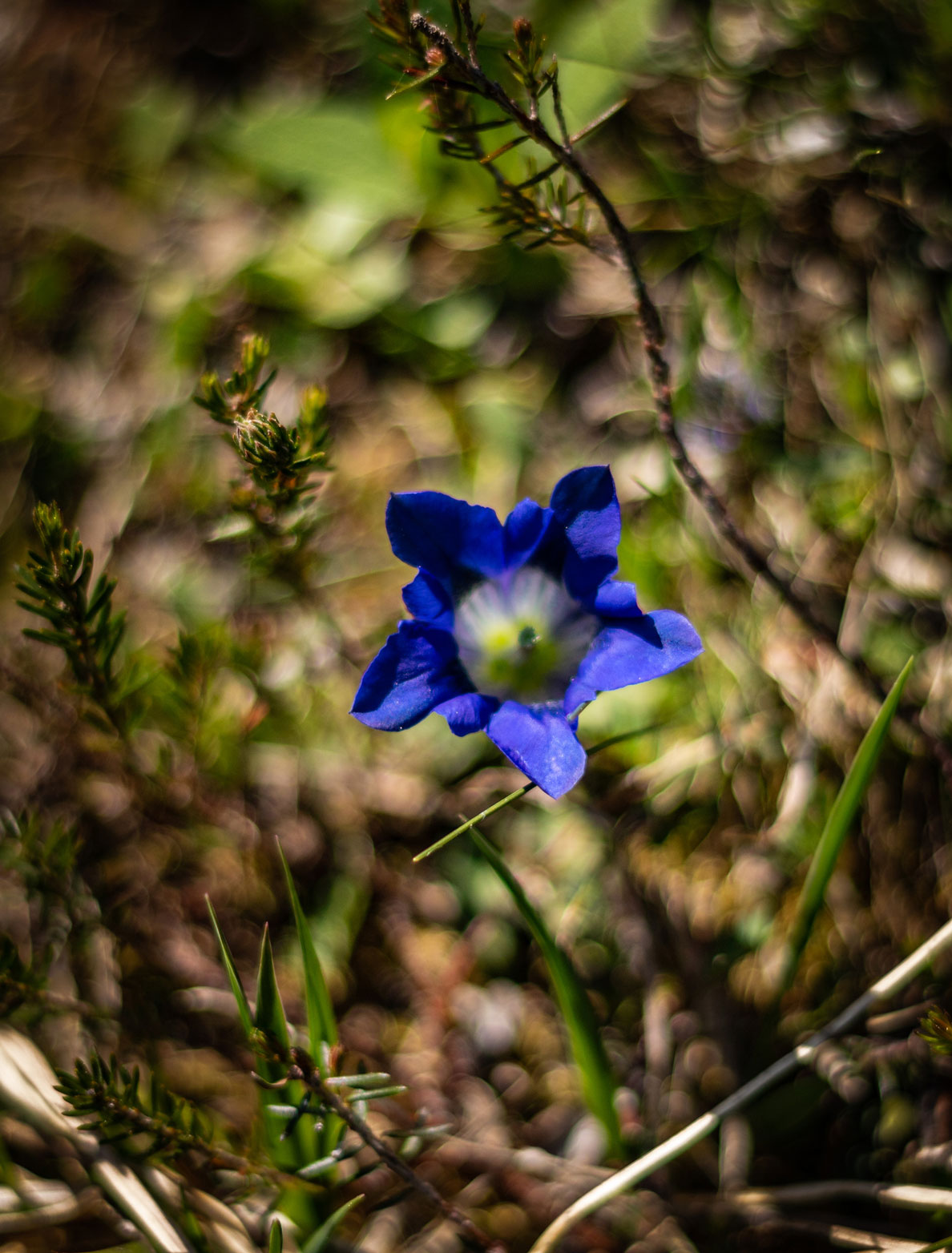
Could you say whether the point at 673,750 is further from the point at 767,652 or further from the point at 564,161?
the point at 564,161

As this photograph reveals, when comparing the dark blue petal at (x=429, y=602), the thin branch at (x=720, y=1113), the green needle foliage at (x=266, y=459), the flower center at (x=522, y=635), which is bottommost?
the thin branch at (x=720, y=1113)

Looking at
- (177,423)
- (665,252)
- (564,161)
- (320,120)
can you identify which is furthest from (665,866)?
(320,120)

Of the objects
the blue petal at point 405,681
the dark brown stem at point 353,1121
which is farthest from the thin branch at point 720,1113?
Answer: the blue petal at point 405,681

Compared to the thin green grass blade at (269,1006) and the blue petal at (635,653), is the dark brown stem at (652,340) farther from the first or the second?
the thin green grass blade at (269,1006)

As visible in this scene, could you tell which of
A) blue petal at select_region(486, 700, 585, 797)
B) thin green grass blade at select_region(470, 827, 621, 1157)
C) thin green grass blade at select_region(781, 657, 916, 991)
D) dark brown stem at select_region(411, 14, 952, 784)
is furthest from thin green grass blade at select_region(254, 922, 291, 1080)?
dark brown stem at select_region(411, 14, 952, 784)

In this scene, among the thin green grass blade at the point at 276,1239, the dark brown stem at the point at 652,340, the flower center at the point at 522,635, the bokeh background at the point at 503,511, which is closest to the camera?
the dark brown stem at the point at 652,340

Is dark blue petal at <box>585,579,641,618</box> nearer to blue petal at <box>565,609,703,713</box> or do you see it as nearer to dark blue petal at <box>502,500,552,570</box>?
blue petal at <box>565,609,703,713</box>

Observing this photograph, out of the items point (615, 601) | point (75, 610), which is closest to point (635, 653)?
point (615, 601)
